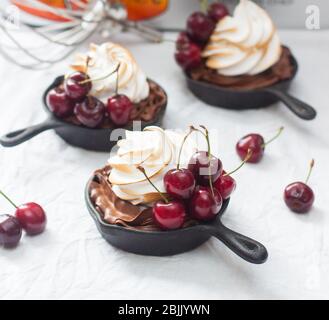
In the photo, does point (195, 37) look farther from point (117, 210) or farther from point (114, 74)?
point (117, 210)

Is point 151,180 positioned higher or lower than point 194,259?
higher

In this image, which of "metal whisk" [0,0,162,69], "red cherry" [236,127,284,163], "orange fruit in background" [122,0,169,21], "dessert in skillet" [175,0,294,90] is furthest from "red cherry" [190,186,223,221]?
"orange fruit in background" [122,0,169,21]

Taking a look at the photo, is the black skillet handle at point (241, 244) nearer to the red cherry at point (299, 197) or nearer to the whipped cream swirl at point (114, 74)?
the red cherry at point (299, 197)

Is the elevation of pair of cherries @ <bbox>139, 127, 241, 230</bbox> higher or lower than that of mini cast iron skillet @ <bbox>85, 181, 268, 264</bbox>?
higher

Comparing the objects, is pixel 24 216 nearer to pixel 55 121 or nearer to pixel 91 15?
pixel 55 121

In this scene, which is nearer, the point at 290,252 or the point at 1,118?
the point at 290,252

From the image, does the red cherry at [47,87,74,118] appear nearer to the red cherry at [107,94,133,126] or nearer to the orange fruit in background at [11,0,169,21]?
the red cherry at [107,94,133,126]

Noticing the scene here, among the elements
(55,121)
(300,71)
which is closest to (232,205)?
(55,121)

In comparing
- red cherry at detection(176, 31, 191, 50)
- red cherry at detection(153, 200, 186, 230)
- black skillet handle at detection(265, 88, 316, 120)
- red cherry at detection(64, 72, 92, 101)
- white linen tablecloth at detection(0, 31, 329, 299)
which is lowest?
white linen tablecloth at detection(0, 31, 329, 299)
